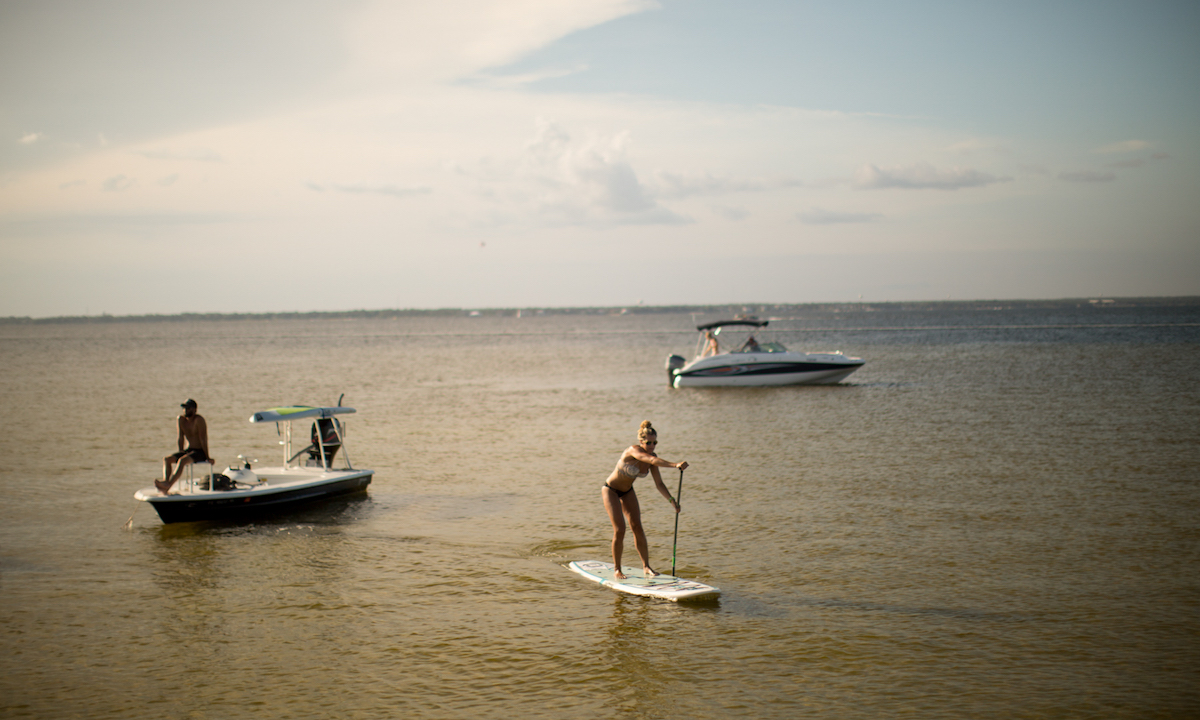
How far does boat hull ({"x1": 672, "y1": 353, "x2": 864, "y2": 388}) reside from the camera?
38625 millimetres

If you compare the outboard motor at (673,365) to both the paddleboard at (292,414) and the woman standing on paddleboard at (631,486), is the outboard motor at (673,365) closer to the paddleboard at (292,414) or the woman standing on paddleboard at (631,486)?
the paddleboard at (292,414)

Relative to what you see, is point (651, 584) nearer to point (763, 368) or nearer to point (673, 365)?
point (763, 368)

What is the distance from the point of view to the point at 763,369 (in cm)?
3859

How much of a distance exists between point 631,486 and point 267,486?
8.08 metres

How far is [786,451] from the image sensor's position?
21.8 meters

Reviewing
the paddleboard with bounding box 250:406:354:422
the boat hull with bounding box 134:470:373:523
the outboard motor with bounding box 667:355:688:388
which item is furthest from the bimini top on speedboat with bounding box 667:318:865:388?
the boat hull with bounding box 134:470:373:523

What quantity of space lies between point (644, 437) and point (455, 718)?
3828mm

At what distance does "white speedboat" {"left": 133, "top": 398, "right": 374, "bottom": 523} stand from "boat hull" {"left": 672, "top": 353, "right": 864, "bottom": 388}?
23.5 m

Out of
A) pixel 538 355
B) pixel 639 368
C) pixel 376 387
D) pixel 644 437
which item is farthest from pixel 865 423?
pixel 538 355

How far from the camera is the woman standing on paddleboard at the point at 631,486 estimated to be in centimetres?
1002

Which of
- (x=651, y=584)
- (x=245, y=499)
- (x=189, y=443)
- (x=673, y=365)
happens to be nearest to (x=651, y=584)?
(x=651, y=584)

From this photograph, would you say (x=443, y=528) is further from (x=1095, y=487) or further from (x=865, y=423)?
(x=865, y=423)

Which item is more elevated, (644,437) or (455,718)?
(644,437)

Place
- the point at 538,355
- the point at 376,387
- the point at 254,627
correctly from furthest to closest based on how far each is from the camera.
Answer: the point at 538,355
the point at 376,387
the point at 254,627
